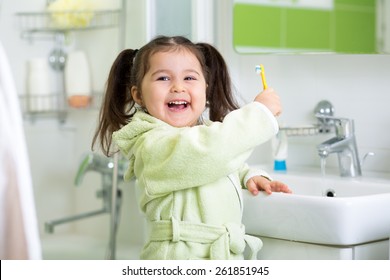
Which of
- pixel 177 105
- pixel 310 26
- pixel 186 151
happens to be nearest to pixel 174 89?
pixel 177 105

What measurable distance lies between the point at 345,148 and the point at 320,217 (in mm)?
417

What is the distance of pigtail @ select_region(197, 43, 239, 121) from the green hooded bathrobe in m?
0.17

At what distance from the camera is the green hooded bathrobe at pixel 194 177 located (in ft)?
4.10

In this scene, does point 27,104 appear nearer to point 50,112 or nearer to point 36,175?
point 50,112

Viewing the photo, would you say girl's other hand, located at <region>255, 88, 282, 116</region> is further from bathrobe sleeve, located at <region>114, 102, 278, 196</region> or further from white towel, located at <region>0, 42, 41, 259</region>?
white towel, located at <region>0, 42, 41, 259</region>

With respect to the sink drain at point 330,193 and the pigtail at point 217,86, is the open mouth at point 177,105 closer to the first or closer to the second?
the pigtail at point 217,86

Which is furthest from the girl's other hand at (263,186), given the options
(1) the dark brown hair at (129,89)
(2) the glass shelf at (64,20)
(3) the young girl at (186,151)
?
(2) the glass shelf at (64,20)

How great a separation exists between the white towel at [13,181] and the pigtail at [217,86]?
69 cm

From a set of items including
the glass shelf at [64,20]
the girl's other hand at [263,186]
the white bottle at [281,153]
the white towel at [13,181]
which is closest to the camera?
the white towel at [13,181]

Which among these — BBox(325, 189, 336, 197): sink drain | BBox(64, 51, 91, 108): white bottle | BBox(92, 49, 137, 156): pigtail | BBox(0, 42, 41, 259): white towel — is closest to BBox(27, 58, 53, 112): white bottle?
BBox(64, 51, 91, 108): white bottle

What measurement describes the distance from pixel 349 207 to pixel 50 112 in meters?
1.51

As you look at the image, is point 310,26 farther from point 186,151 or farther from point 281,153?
point 186,151

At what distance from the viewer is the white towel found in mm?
793

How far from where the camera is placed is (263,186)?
144 cm
